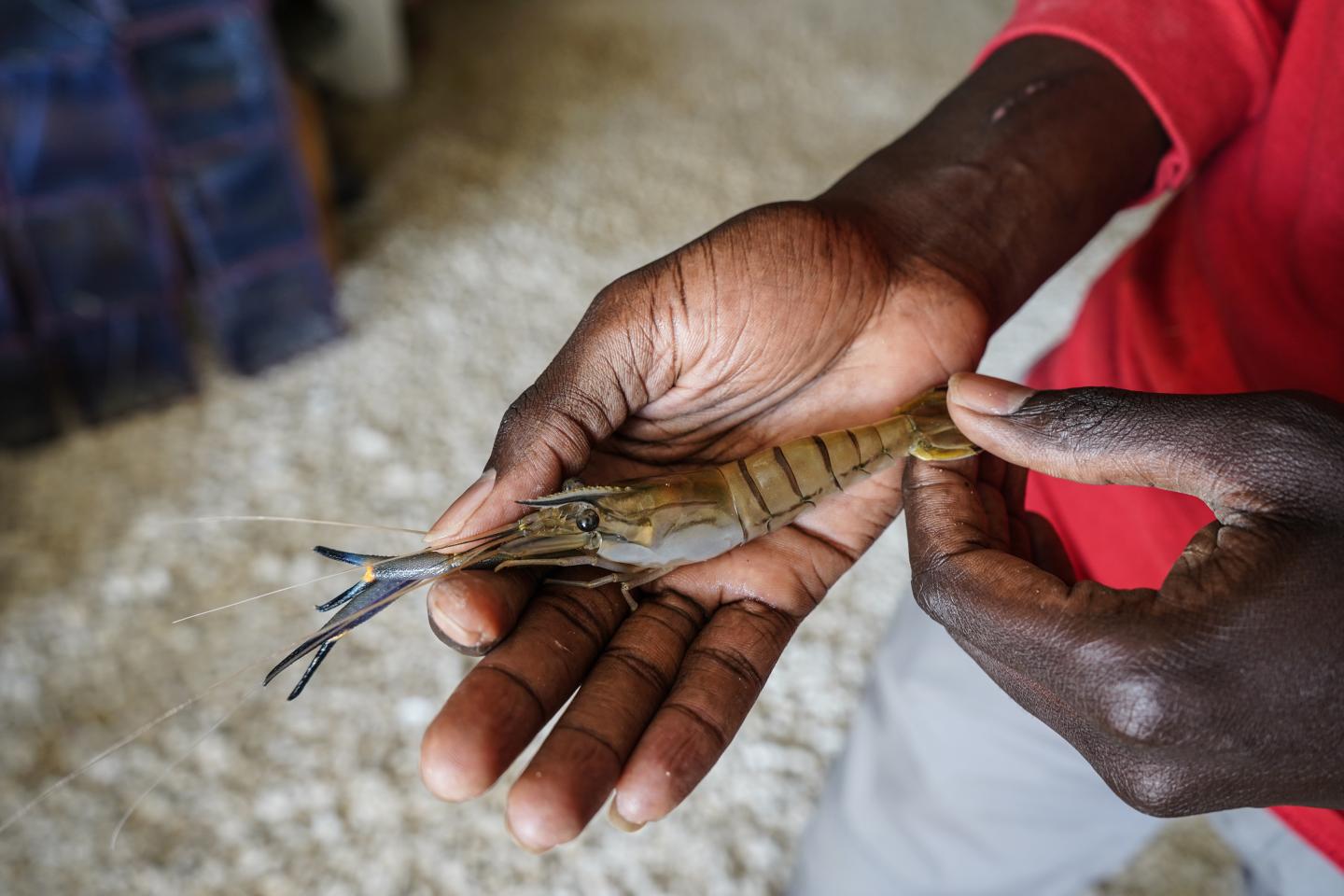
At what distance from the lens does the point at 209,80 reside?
2.76m

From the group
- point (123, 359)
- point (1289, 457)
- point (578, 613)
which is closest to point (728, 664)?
point (578, 613)

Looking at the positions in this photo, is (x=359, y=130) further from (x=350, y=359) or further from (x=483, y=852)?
(x=483, y=852)

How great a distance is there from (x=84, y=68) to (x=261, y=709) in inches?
64.7

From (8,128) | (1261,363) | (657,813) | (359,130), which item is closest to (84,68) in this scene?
(8,128)

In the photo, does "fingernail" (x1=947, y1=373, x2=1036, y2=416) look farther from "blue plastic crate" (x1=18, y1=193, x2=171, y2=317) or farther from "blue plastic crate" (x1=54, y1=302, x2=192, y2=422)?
"blue plastic crate" (x1=54, y1=302, x2=192, y2=422)

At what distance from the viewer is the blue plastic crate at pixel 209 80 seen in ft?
8.78

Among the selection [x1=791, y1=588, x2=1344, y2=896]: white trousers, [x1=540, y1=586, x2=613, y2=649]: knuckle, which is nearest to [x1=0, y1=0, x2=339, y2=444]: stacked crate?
[x1=540, y1=586, x2=613, y2=649]: knuckle

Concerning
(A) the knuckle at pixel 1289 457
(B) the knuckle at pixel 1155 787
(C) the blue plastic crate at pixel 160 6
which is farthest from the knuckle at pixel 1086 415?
(C) the blue plastic crate at pixel 160 6

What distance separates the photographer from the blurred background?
2293 millimetres

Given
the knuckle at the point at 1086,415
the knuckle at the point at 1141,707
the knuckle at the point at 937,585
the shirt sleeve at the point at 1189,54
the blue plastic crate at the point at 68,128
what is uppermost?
the shirt sleeve at the point at 1189,54

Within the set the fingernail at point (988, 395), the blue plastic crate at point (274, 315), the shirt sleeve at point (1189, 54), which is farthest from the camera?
the blue plastic crate at point (274, 315)

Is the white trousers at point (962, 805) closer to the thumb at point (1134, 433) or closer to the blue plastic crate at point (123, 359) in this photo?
the thumb at point (1134, 433)

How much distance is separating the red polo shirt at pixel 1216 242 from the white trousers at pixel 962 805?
9.7 inches

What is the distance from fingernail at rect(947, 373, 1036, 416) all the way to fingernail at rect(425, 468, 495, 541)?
0.60 meters
